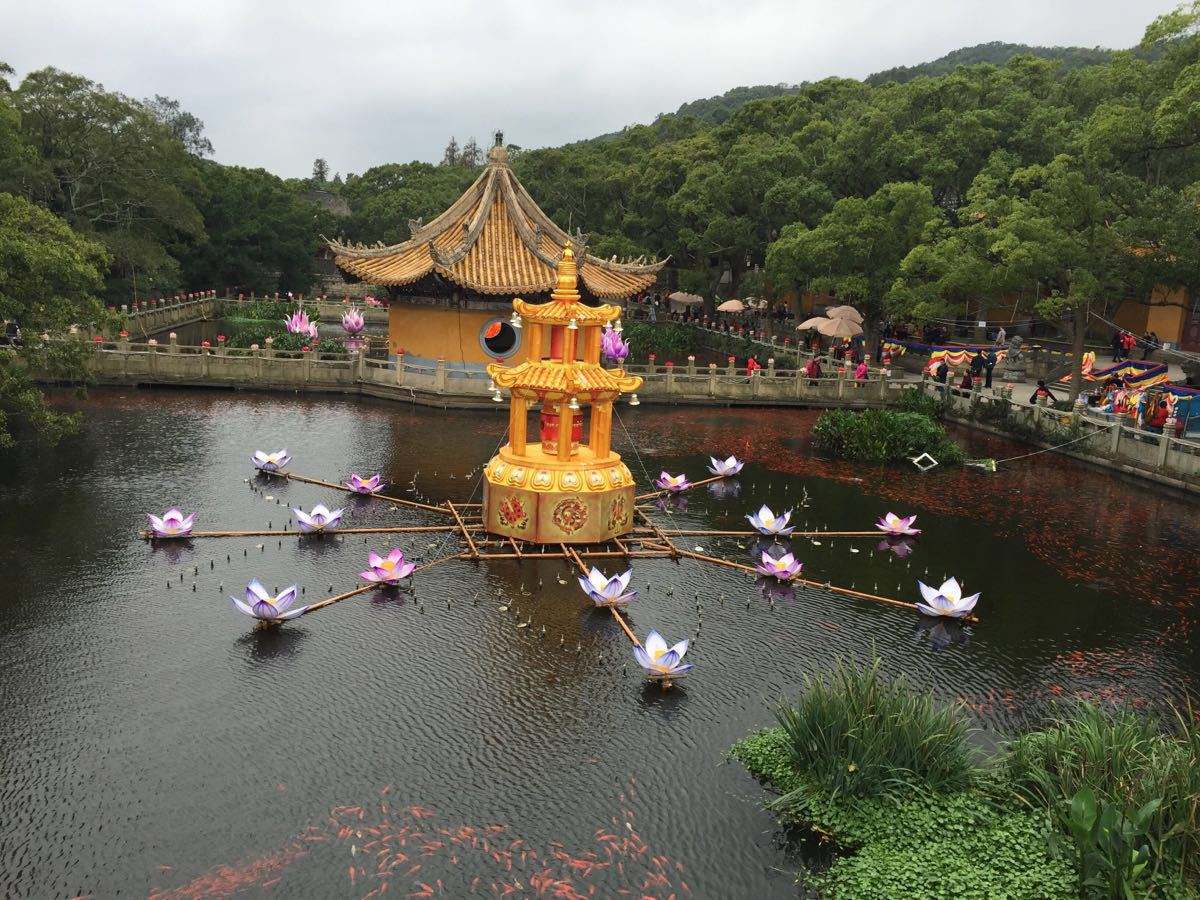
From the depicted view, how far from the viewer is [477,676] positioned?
38.3 ft

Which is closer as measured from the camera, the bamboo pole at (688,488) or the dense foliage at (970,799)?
the dense foliage at (970,799)

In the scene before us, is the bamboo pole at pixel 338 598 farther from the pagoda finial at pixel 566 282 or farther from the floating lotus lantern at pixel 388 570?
the pagoda finial at pixel 566 282

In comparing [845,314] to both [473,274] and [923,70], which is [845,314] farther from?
[923,70]

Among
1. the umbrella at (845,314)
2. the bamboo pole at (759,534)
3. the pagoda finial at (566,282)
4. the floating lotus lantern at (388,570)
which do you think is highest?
the pagoda finial at (566,282)

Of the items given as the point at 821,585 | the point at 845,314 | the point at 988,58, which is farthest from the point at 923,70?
the point at 821,585

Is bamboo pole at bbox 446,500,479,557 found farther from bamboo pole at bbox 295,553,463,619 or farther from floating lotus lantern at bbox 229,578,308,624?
floating lotus lantern at bbox 229,578,308,624

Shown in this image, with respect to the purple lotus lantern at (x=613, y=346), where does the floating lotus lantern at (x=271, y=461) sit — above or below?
below

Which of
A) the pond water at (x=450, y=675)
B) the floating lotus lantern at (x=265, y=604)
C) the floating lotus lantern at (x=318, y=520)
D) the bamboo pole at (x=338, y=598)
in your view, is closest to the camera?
the pond water at (x=450, y=675)

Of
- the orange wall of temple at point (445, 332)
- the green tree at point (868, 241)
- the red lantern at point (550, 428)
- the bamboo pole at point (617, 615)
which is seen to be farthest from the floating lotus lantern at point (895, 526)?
the green tree at point (868, 241)

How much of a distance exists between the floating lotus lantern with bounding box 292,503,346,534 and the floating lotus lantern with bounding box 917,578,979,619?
9.61 m

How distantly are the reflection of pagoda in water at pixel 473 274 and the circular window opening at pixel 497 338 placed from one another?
0.03 m

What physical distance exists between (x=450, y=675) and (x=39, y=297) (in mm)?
13590

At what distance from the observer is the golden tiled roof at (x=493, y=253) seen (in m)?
30.9

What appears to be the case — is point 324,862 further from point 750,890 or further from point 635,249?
point 635,249
